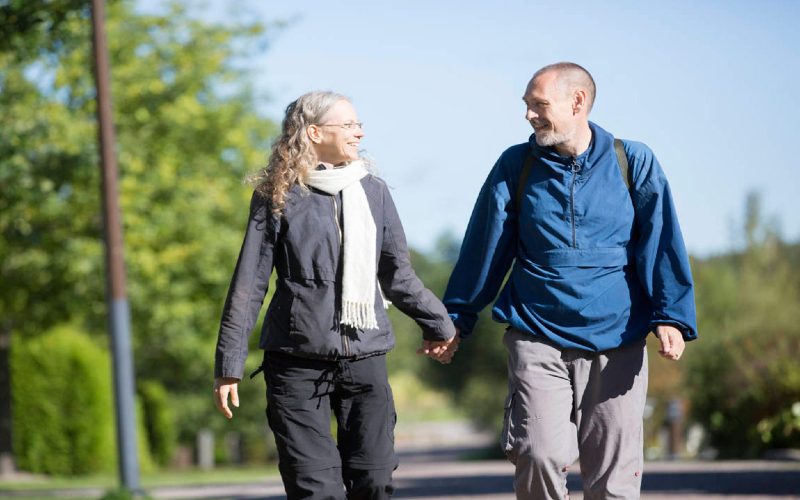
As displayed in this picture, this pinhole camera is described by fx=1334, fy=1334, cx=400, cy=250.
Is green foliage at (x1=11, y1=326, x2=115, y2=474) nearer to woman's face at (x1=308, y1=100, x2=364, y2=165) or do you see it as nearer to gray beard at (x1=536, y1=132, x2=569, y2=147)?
woman's face at (x1=308, y1=100, x2=364, y2=165)

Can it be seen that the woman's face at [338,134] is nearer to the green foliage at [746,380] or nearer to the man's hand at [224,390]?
the man's hand at [224,390]

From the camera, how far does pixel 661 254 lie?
4828 mm

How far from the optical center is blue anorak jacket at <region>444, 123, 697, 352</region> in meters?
4.75

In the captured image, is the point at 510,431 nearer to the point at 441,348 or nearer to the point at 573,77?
the point at 441,348

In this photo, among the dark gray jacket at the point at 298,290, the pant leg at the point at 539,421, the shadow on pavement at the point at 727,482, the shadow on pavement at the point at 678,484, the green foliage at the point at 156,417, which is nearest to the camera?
the dark gray jacket at the point at 298,290

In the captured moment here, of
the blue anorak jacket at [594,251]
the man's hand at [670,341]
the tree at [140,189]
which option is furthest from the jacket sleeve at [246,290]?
the tree at [140,189]

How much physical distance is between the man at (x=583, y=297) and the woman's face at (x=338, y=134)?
583mm

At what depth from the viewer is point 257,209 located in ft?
15.4

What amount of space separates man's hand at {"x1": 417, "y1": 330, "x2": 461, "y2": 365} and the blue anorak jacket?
22cm

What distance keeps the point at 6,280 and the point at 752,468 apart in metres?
13.7

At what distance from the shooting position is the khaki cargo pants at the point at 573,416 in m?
4.70

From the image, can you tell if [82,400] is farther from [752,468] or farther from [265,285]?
[265,285]

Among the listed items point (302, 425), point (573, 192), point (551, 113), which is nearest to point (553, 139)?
point (551, 113)

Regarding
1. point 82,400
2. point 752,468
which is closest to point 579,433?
point 752,468
